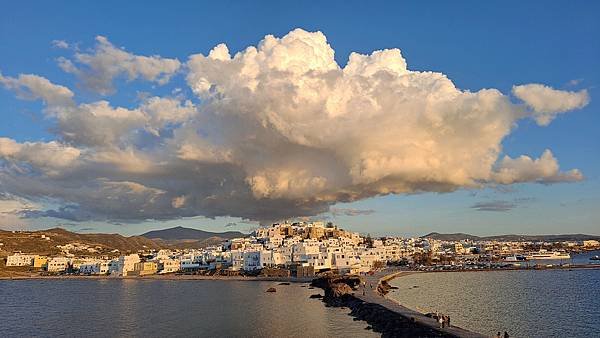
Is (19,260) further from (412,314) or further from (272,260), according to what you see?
(412,314)

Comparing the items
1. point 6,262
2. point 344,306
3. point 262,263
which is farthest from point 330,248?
point 6,262

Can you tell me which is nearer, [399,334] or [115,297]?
[399,334]

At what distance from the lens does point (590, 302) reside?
61.9 m

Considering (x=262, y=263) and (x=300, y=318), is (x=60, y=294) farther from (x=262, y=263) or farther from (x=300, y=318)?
(x=300, y=318)

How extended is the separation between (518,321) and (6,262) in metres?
160

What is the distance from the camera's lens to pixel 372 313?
48.2m

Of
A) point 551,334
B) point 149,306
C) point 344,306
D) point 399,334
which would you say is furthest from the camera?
point 149,306

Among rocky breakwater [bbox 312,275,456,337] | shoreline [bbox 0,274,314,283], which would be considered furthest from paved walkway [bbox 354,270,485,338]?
shoreline [bbox 0,274,314,283]

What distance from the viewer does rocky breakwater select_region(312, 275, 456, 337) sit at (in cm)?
3734

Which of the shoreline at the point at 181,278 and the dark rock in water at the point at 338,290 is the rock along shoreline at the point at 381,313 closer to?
the dark rock in water at the point at 338,290

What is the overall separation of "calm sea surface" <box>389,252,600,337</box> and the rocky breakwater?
6148 mm

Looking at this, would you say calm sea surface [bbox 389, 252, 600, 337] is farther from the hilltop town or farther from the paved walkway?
the hilltop town

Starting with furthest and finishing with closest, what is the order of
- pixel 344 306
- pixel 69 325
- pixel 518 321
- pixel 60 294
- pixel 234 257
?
pixel 234 257
pixel 60 294
pixel 344 306
pixel 69 325
pixel 518 321

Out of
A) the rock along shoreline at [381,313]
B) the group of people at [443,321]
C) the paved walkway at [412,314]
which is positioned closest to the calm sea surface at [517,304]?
the paved walkway at [412,314]
